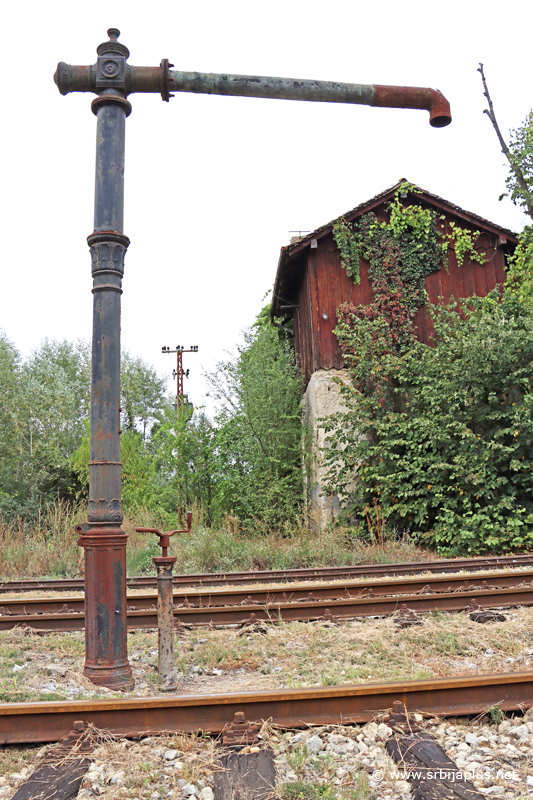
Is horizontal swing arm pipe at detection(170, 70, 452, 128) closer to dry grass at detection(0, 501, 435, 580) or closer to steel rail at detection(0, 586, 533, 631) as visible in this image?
steel rail at detection(0, 586, 533, 631)

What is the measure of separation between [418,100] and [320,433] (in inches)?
406

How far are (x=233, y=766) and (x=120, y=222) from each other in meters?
3.67

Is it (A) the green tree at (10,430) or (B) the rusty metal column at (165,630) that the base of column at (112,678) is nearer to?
(B) the rusty metal column at (165,630)

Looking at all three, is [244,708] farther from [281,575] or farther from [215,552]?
[215,552]

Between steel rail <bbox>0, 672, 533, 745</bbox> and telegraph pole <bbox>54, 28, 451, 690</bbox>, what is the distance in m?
0.89

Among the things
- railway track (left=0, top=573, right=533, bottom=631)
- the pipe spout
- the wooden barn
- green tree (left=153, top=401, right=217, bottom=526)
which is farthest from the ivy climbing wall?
the pipe spout

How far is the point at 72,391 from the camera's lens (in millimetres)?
43062

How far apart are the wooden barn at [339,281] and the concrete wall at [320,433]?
1.0 inches

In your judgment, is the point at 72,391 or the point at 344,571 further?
the point at 72,391

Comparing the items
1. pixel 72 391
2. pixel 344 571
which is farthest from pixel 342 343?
pixel 72 391

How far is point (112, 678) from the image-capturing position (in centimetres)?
409

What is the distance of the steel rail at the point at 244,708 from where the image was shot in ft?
10.5

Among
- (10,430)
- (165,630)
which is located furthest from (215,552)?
(10,430)

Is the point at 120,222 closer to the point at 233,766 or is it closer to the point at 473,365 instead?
the point at 233,766
